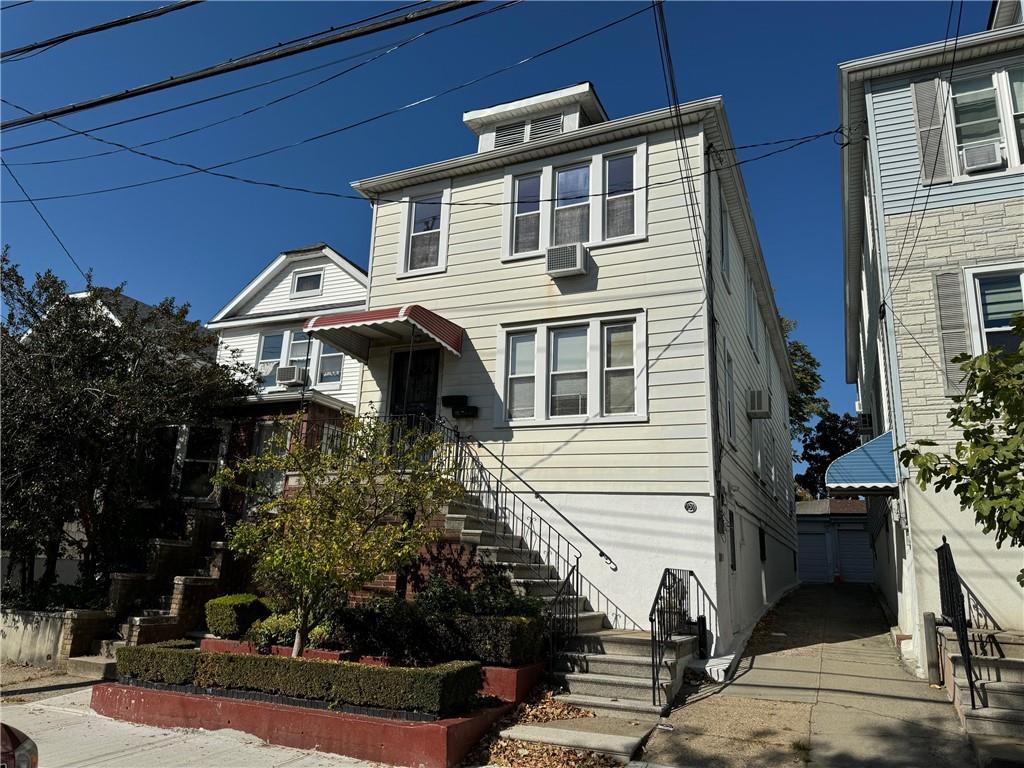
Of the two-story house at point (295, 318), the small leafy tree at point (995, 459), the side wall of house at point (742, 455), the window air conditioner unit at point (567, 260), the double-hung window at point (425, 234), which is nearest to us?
the small leafy tree at point (995, 459)

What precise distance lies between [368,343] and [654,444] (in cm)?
567

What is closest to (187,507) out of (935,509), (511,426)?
(511,426)

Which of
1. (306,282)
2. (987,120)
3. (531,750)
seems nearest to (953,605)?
(531,750)

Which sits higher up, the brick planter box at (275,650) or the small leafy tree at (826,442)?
the small leafy tree at (826,442)

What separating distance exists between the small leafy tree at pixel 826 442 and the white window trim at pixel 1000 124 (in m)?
28.1

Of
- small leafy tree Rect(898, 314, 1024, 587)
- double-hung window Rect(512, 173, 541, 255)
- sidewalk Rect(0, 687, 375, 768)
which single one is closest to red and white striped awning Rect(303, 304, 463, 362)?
double-hung window Rect(512, 173, 541, 255)

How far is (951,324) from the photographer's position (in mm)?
9469

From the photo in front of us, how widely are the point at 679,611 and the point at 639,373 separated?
3499 millimetres

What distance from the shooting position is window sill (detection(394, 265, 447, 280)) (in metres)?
12.8

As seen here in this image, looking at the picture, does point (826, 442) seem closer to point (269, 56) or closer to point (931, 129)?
point (931, 129)

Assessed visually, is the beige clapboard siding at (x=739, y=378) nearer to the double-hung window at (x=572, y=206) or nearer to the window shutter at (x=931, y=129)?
the double-hung window at (x=572, y=206)

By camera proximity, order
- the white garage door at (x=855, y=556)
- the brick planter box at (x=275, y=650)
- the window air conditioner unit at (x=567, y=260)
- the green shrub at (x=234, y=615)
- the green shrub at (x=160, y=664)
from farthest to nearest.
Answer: the white garage door at (x=855, y=556) < the window air conditioner unit at (x=567, y=260) < the green shrub at (x=234, y=615) < the brick planter box at (x=275, y=650) < the green shrub at (x=160, y=664)

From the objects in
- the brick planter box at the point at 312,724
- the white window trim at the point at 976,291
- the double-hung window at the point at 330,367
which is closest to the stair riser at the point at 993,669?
the white window trim at the point at 976,291

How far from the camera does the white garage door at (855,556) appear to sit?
91.2 feet
